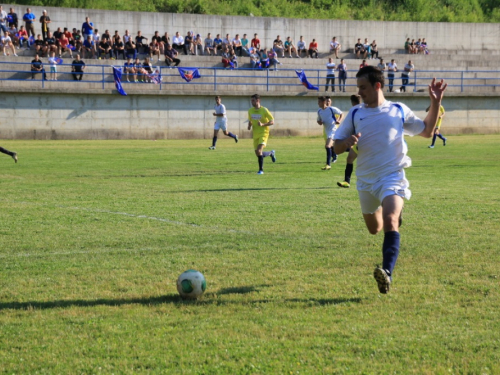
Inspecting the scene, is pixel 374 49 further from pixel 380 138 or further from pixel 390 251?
pixel 390 251

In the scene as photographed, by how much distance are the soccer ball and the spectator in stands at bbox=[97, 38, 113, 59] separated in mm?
31843

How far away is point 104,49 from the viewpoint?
36.0 metres

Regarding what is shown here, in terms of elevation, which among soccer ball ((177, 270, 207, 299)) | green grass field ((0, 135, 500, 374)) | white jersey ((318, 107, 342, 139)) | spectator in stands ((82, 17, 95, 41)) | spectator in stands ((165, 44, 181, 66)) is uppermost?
spectator in stands ((82, 17, 95, 41))

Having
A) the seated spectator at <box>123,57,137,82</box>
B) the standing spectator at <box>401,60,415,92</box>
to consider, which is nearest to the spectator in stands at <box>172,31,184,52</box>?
the seated spectator at <box>123,57,137,82</box>

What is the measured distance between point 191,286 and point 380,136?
2149 mm

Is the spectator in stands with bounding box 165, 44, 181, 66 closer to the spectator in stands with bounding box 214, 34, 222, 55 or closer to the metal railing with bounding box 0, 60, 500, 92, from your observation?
the metal railing with bounding box 0, 60, 500, 92

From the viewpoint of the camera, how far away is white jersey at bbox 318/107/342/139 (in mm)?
18625

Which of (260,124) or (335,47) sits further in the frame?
(335,47)

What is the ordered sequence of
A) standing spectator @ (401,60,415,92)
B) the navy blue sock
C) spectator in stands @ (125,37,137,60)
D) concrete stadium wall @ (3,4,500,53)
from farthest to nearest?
concrete stadium wall @ (3,4,500,53) → standing spectator @ (401,60,415,92) → spectator in stands @ (125,37,137,60) → the navy blue sock

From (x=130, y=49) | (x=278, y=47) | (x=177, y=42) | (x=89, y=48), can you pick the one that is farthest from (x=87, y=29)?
(x=278, y=47)

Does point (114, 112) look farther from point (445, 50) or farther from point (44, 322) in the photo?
point (44, 322)

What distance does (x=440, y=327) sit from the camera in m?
5.01

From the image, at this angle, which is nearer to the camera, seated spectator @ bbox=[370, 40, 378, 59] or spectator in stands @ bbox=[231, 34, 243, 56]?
spectator in stands @ bbox=[231, 34, 243, 56]

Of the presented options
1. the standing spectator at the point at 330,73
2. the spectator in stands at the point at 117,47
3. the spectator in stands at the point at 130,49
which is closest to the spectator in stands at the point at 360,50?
the standing spectator at the point at 330,73
